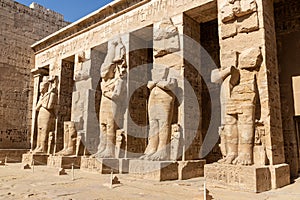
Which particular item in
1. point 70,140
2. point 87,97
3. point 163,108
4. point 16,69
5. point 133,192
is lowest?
point 133,192

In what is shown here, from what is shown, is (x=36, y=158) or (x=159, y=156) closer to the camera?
(x=159, y=156)

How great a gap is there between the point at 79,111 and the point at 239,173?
18.4ft

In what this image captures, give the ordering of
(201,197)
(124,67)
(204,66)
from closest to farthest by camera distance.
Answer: (201,197) < (124,67) < (204,66)

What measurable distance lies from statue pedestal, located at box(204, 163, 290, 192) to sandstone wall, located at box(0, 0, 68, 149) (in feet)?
29.9

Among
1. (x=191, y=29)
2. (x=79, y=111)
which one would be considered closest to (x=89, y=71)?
(x=79, y=111)

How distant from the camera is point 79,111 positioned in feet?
27.7

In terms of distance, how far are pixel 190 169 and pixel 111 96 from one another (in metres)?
2.71

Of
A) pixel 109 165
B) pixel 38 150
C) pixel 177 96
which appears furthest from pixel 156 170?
pixel 38 150

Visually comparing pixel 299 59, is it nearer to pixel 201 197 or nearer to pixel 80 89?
pixel 201 197

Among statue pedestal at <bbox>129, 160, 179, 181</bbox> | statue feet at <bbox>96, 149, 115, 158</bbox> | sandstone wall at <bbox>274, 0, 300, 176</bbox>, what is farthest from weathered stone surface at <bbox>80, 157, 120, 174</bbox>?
sandstone wall at <bbox>274, 0, 300, 176</bbox>

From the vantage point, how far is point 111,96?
6.96m

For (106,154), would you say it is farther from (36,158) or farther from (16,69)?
(16,69)

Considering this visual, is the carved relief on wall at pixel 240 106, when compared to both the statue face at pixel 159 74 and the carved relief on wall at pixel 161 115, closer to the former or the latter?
the carved relief on wall at pixel 161 115

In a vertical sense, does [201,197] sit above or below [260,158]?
below
